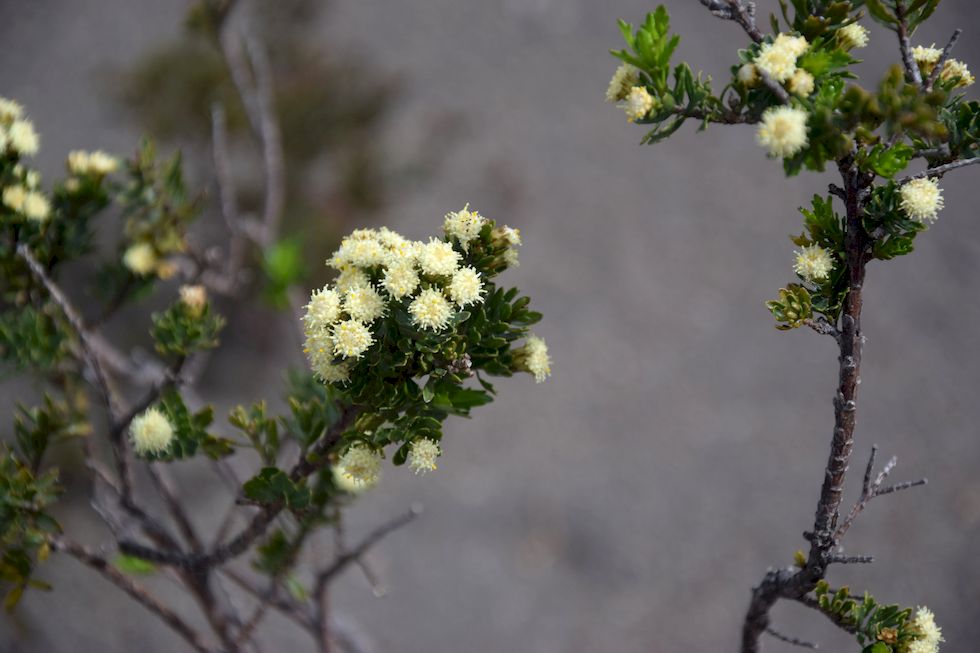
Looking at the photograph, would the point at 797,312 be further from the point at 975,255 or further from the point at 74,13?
the point at 74,13

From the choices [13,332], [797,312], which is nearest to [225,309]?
[13,332]

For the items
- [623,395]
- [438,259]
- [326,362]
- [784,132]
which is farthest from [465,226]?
[623,395]

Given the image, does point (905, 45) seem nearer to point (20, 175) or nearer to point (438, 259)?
point (438, 259)

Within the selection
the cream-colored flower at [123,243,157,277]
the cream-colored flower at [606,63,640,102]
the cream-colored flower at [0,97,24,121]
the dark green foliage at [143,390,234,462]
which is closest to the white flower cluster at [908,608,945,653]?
the cream-colored flower at [606,63,640,102]

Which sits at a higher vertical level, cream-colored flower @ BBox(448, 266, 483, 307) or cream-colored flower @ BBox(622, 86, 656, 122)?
cream-colored flower @ BBox(622, 86, 656, 122)

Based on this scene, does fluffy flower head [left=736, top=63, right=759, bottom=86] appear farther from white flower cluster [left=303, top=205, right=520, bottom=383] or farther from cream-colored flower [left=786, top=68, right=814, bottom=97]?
white flower cluster [left=303, top=205, right=520, bottom=383]
